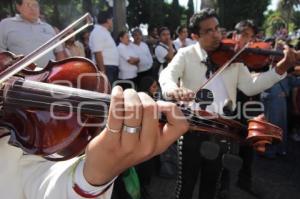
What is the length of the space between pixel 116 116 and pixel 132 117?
3 centimetres

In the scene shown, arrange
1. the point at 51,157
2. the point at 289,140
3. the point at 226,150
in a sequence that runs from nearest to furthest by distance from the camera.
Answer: the point at 51,157 < the point at 226,150 < the point at 289,140

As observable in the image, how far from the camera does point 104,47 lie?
13.7ft

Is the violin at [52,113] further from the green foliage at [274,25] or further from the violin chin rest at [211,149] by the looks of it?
the green foliage at [274,25]

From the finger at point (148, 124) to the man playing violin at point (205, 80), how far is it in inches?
50.1

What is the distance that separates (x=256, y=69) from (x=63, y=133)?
2411 millimetres

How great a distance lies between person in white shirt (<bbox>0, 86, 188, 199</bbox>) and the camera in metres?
0.75

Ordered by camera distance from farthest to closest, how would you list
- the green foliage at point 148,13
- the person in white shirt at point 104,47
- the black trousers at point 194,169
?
the green foliage at point 148,13, the person in white shirt at point 104,47, the black trousers at point 194,169

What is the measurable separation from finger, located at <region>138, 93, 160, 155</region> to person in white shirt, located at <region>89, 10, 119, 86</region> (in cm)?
320

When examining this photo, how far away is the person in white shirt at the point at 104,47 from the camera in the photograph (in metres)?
4.04

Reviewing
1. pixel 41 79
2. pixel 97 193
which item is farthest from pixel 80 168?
pixel 41 79

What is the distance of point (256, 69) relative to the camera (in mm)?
3305

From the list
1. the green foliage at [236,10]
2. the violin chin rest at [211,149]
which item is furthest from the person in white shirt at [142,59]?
the green foliage at [236,10]

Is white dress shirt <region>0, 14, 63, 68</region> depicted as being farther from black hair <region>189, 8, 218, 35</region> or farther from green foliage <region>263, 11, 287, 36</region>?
green foliage <region>263, 11, 287, 36</region>

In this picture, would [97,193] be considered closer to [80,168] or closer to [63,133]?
[80,168]
